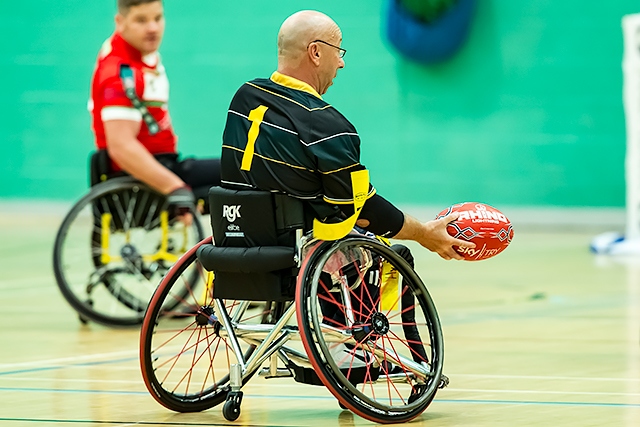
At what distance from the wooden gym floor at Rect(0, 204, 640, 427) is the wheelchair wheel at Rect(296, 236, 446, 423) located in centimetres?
15

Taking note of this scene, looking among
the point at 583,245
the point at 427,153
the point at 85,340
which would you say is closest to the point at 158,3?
the point at 85,340

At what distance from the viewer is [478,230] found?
4.09 m

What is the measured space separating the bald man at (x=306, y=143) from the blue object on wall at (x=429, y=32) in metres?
8.00

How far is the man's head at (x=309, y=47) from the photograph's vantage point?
3984 millimetres

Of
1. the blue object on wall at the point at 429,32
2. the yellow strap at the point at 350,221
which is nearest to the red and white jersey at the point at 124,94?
the yellow strap at the point at 350,221

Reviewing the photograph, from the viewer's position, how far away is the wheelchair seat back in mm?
3836

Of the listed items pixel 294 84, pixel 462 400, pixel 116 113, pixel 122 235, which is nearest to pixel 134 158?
pixel 116 113

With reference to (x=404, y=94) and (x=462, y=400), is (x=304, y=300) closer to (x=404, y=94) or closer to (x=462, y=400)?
(x=462, y=400)

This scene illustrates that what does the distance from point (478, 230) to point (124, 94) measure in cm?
262

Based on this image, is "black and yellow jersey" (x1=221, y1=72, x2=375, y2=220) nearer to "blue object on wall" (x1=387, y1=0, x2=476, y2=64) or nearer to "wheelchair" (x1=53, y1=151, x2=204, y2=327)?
"wheelchair" (x1=53, y1=151, x2=204, y2=327)

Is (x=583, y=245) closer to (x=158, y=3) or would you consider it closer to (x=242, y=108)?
(x=158, y=3)

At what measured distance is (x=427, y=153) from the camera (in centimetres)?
1209

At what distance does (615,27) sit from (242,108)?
829cm

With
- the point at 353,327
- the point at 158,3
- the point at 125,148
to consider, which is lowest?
the point at 353,327
